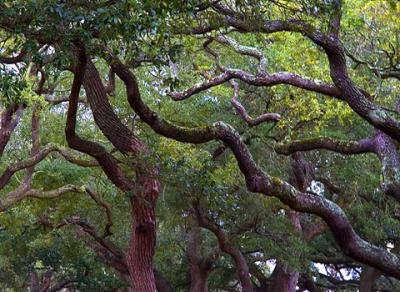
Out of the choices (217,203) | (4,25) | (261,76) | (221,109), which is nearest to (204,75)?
(221,109)

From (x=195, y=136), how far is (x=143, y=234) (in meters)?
1.64

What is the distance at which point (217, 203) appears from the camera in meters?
8.59

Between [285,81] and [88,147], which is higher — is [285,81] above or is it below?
above

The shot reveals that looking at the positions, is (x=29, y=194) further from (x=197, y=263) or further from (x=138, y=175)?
(x=197, y=263)

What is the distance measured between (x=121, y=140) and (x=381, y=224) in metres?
7.92

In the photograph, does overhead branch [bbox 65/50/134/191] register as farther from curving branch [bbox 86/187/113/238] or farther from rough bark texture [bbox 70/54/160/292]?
curving branch [bbox 86/187/113/238]

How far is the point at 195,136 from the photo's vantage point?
776cm

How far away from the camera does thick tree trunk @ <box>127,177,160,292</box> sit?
8.46 meters

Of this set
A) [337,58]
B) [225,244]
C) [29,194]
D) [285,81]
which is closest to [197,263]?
[225,244]

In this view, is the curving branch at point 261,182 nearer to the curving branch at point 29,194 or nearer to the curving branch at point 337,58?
the curving branch at point 337,58

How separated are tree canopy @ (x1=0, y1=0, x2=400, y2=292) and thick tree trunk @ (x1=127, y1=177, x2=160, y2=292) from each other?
2 cm

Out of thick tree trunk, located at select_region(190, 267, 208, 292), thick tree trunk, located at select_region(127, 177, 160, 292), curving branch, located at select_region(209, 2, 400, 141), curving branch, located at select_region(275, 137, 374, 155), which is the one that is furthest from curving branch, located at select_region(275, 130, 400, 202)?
thick tree trunk, located at select_region(190, 267, 208, 292)

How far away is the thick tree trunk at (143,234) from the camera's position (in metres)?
8.46

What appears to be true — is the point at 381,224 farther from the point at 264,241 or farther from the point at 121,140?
the point at 121,140
